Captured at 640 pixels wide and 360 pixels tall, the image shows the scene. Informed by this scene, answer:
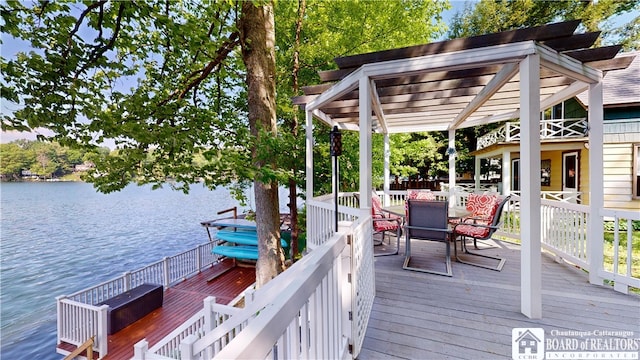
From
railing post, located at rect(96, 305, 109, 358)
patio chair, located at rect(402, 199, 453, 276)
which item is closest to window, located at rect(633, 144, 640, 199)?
patio chair, located at rect(402, 199, 453, 276)

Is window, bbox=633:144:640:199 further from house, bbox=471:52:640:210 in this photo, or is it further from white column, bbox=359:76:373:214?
white column, bbox=359:76:373:214

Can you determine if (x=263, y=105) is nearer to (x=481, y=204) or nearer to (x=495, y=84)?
(x=495, y=84)

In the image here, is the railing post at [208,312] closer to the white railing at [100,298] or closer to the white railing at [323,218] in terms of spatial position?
the white railing at [323,218]

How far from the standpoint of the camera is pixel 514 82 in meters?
3.87

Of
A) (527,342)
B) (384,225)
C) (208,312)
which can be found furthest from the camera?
(384,225)

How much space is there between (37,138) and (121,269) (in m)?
10.4

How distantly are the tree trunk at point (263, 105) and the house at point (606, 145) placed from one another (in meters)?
8.91

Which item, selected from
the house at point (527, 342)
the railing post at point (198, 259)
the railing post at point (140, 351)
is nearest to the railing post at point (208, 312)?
the railing post at point (140, 351)

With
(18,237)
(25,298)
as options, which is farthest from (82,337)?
A: (18,237)

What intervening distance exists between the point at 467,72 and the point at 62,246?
19194 millimetres

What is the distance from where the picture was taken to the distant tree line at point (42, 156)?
4.45m

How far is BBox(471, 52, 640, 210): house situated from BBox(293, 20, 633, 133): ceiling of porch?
19.8 ft

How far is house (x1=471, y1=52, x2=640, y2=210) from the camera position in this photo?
8.94 meters

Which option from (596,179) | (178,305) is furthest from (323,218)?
(178,305)
